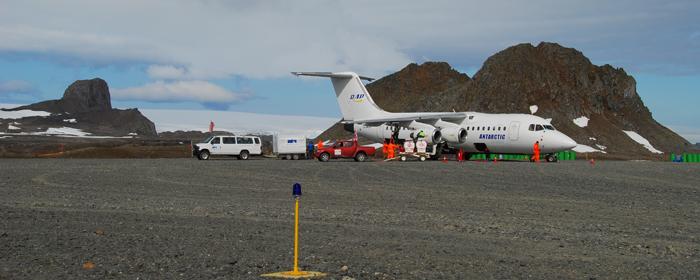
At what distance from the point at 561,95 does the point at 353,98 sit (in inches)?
2601

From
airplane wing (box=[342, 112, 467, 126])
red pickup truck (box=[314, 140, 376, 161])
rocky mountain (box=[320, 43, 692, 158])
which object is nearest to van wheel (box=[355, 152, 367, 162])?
red pickup truck (box=[314, 140, 376, 161])


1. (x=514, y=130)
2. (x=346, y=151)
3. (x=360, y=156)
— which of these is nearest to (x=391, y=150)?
(x=360, y=156)

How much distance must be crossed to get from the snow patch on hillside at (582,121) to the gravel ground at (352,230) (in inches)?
3414

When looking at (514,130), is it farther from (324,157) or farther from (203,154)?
(203,154)

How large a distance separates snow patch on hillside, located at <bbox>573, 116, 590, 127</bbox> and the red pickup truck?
68345 millimetres

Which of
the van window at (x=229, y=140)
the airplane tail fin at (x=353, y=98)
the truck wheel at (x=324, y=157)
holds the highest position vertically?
the airplane tail fin at (x=353, y=98)

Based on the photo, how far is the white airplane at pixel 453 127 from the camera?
42.3m

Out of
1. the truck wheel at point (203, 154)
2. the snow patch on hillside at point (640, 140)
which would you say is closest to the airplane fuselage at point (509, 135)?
the truck wheel at point (203, 154)

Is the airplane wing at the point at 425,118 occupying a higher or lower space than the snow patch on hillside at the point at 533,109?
lower

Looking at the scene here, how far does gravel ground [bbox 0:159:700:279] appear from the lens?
8906mm

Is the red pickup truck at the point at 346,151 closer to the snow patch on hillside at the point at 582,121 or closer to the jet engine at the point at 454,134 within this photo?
the jet engine at the point at 454,134

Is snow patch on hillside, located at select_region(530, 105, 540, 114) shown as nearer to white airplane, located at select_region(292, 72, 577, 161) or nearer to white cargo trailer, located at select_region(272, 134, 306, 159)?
white airplane, located at select_region(292, 72, 577, 161)

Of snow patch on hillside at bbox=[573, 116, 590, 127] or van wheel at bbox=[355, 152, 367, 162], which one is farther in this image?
snow patch on hillside at bbox=[573, 116, 590, 127]

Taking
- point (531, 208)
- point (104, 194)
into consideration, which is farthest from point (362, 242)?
point (104, 194)
